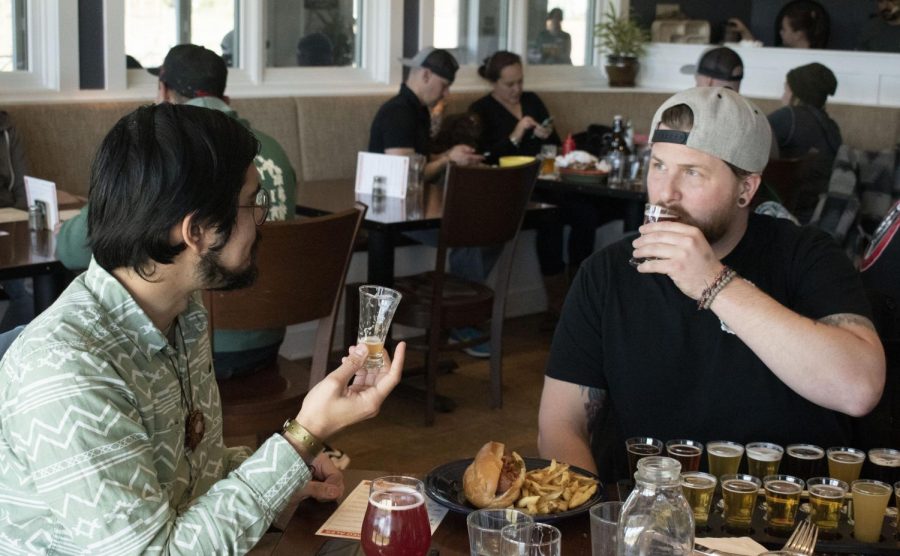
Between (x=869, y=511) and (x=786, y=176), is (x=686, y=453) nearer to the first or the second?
(x=869, y=511)

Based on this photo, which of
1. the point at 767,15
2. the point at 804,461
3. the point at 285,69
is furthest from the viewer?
the point at 767,15

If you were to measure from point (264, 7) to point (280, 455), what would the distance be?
14.8 feet

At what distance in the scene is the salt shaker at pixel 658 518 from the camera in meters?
1.30

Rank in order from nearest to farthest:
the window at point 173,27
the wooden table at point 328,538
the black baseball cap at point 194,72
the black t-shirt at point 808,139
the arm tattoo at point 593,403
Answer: the wooden table at point 328,538, the arm tattoo at point 593,403, the black baseball cap at point 194,72, the window at point 173,27, the black t-shirt at point 808,139

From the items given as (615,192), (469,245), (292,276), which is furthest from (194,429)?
(615,192)

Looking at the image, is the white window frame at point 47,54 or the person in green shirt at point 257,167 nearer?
the person in green shirt at point 257,167

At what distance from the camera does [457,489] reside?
65.4 inches

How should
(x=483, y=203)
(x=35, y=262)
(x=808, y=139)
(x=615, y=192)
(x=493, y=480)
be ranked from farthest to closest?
(x=808, y=139)
(x=615, y=192)
(x=483, y=203)
(x=35, y=262)
(x=493, y=480)

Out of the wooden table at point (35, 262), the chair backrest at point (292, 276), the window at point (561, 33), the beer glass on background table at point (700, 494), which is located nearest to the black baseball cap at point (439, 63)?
the window at point (561, 33)

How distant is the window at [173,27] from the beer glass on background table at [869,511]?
436cm

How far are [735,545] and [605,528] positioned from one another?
0.22m

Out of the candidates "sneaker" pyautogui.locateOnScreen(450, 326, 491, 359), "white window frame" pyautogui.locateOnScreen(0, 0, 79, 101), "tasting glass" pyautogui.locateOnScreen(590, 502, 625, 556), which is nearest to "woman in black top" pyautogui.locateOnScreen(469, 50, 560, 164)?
"sneaker" pyautogui.locateOnScreen(450, 326, 491, 359)

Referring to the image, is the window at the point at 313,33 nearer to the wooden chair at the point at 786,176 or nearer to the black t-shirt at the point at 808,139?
the black t-shirt at the point at 808,139

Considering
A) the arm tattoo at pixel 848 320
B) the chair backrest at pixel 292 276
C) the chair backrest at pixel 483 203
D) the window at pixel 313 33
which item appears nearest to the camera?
the arm tattoo at pixel 848 320
